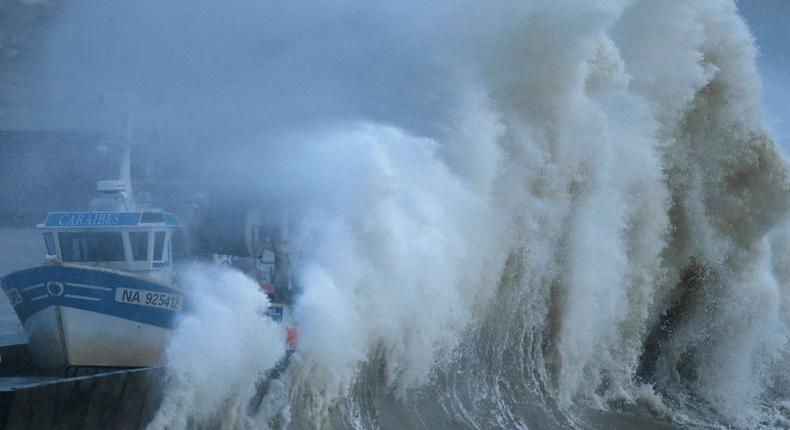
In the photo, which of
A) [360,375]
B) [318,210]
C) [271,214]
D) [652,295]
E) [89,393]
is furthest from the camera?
[652,295]

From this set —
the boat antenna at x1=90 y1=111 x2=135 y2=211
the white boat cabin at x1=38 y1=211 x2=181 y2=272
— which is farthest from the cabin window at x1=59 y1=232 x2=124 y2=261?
the boat antenna at x1=90 y1=111 x2=135 y2=211

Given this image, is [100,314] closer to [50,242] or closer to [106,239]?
[106,239]

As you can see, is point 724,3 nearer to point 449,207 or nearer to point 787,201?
point 787,201

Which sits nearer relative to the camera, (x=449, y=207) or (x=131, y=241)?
(x=131, y=241)

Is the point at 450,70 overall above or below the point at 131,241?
above

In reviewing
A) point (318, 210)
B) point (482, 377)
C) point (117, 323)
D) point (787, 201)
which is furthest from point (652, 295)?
point (117, 323)

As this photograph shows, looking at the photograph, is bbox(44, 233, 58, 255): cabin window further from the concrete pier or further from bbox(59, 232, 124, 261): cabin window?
the concrete pier

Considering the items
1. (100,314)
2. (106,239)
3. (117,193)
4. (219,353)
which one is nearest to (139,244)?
(106,239)

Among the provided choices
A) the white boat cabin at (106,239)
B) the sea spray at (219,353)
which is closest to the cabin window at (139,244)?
the white boat cabin at (106,239)
